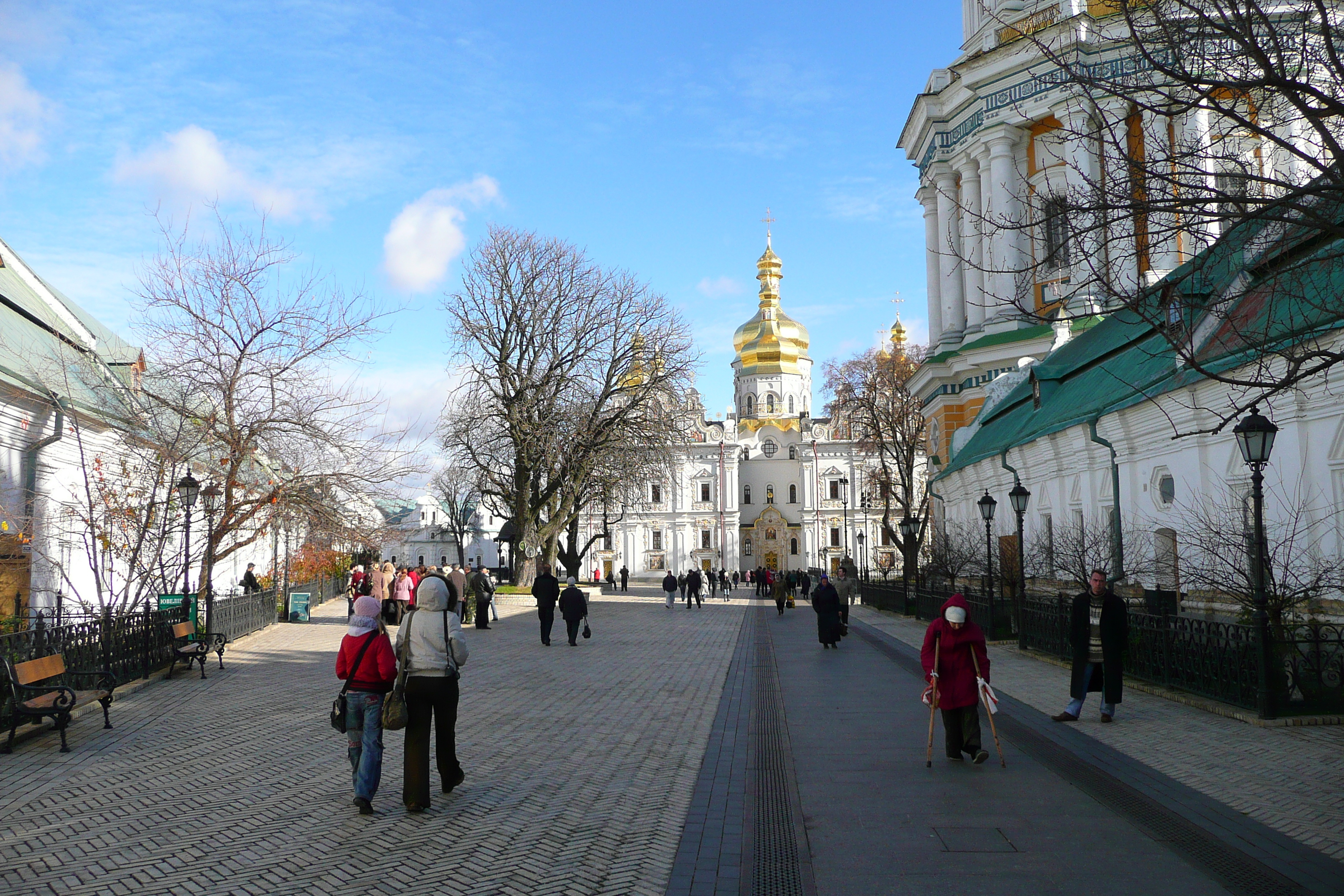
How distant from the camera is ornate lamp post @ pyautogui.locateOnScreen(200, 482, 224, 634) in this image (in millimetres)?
18359

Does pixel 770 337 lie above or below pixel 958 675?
above

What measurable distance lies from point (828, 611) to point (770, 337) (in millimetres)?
75748

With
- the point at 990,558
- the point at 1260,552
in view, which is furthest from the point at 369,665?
the point at 990,558

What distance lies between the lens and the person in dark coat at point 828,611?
2048 cm

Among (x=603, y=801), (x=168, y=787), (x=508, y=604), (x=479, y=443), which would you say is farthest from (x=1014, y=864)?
(x=479, y=443)

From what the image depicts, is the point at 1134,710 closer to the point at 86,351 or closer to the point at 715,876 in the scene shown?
the point at 715,876

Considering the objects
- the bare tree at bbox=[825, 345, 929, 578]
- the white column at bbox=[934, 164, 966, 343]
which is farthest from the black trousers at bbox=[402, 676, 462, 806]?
the bare tree at bbox=[825, 345, 929, 578]

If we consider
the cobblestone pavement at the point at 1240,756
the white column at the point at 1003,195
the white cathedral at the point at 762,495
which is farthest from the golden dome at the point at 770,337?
the cobblestone pavement at the point at 1240,756

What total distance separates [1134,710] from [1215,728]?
1387 millimetres

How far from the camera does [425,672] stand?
7.60m

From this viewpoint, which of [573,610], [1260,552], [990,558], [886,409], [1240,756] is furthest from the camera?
[886,409]

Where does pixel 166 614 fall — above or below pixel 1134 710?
above

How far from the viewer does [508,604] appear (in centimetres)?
3528

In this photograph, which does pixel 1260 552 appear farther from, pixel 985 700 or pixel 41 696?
pixel 41 696
